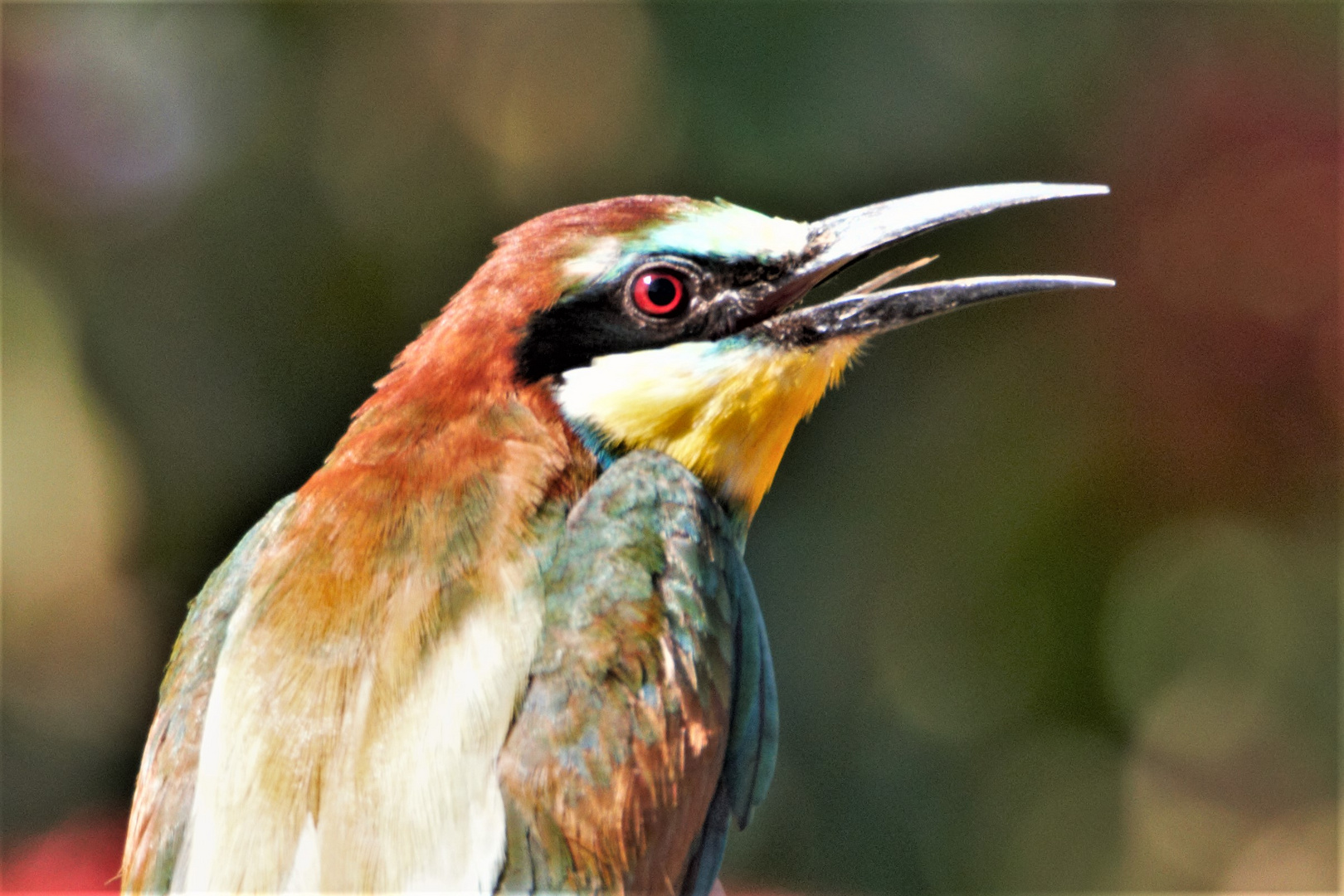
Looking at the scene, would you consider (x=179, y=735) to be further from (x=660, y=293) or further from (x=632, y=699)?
(x=660, y=293)

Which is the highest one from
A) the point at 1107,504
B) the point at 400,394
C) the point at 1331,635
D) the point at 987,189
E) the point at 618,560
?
the point at 987,189

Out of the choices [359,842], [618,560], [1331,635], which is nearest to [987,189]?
[618,560]

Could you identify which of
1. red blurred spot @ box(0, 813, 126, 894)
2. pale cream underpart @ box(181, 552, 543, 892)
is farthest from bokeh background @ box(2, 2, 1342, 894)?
pale cream underpart @ box(181, 552, 543, 892)

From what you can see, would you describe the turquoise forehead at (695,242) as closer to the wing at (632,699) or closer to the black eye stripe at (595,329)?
the black eye stripe at (595,329)

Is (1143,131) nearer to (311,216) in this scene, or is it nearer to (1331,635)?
(1331,635)

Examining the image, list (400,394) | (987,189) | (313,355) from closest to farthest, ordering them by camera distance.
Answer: (400,394) < (987,189) < (313,355)

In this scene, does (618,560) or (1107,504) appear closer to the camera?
(618,560)

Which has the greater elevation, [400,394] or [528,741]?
[400,394]

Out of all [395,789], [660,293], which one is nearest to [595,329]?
[660,293]
